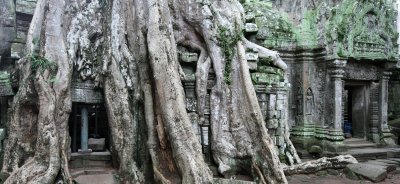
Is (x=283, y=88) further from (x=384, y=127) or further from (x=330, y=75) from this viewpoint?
(x=384, y=127)

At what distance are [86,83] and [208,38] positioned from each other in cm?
200

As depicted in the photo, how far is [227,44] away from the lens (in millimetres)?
5770

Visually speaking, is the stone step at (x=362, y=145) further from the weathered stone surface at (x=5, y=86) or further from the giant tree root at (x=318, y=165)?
the weathered stone surface at (x=5, y=86)

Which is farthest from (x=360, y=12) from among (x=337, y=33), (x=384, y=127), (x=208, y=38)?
(x=208, y=38)

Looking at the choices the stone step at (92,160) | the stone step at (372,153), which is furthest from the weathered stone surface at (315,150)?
the stone step at (92,160)

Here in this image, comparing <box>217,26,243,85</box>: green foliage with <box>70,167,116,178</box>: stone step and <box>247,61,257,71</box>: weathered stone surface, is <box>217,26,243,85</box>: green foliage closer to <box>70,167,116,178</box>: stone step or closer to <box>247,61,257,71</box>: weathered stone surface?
<box>247,61,257,71</box>: weathered stone surface

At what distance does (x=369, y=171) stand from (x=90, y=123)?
5.21 metres

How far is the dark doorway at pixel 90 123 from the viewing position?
241 inches

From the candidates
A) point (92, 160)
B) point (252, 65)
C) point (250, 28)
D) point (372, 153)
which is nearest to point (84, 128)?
point (92, 160)

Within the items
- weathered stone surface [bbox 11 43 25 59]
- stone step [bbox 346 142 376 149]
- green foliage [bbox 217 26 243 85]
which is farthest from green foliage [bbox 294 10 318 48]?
weathered stone surface [bbox 11 43 25 59]

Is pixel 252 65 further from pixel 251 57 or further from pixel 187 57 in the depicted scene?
pixel 187 57

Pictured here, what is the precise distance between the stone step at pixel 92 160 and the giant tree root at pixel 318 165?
3.00m

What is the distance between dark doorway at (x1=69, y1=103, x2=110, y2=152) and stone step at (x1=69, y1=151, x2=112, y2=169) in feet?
0.96

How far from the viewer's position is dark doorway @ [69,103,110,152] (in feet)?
20.1
